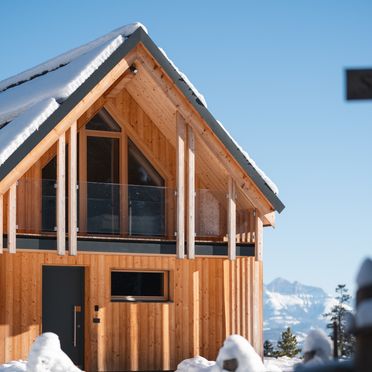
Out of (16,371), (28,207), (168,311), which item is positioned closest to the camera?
(16,371)

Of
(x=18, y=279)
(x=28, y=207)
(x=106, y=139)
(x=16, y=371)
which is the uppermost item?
(x=106, y=139)

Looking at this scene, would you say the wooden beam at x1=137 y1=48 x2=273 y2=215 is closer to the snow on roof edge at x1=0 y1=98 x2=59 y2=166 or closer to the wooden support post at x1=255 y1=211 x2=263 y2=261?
the wooden support post at x1=255 y1=211 x2=263 y2=261

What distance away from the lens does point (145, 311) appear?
80.0ft

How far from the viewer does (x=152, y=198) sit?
23.9m

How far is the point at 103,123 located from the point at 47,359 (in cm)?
710

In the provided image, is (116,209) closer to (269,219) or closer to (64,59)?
(269,219)

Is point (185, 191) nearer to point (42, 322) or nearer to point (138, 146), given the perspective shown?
point (138, 146)

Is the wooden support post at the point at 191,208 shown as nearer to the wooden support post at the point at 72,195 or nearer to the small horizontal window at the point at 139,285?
the small horizontal window at the point at 139,285

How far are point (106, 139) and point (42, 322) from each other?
4.10 meters

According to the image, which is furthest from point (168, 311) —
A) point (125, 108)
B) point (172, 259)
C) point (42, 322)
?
point (125, 108)

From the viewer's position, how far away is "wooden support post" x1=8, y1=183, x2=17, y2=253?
2200 cm

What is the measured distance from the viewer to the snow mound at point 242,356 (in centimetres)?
1481

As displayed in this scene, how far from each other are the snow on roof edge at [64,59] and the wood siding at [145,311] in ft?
15.6

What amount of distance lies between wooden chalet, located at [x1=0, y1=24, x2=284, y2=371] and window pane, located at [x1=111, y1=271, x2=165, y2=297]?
3 centimetres
